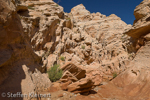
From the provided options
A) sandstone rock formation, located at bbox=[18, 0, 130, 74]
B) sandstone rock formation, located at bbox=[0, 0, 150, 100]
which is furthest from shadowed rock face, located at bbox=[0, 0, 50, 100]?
sandstone rock formation, located at bbox=[18, 0, 130, 74]

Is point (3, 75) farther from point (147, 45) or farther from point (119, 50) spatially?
point (119, 50)

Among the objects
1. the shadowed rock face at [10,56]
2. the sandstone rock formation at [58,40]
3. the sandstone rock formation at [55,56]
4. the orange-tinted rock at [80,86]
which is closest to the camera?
the shadowed rock face at [10,56]

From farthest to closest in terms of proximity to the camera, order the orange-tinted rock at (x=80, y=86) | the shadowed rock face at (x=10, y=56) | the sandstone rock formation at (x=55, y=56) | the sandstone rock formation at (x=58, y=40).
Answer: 1. the sandstone rock formation at (x=58, y=40)
2. the orange-tinted rock at (x=80, y=86)
3. the sandstone rock formation at (x=55, y=56)
4. the shadowed rock face at (x=10, y=56)

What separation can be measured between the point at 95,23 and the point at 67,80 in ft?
86.6

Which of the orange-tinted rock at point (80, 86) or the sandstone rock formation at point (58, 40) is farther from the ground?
the sandstone rock formation at point (58, 40)

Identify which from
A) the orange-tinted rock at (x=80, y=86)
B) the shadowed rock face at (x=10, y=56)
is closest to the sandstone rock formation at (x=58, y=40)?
the shadowed rock face at (x=10, y=56)

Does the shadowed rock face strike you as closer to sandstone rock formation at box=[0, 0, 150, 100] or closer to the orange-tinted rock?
sandstone rock formation at box=[0, 0, 150, 100]

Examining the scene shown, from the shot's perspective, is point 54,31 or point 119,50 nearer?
point 54,31

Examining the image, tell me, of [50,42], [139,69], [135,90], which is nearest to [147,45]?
[139,69]

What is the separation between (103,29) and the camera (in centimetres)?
2542

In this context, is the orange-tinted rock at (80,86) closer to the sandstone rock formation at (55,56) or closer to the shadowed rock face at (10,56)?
the sandstone rock formation at (55,56)

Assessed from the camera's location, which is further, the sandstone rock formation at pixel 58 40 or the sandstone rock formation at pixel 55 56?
the sandstone rock formation at pixel 58 40

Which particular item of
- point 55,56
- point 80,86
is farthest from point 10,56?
point 55,56

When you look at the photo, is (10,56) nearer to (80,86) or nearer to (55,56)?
(80,86)
